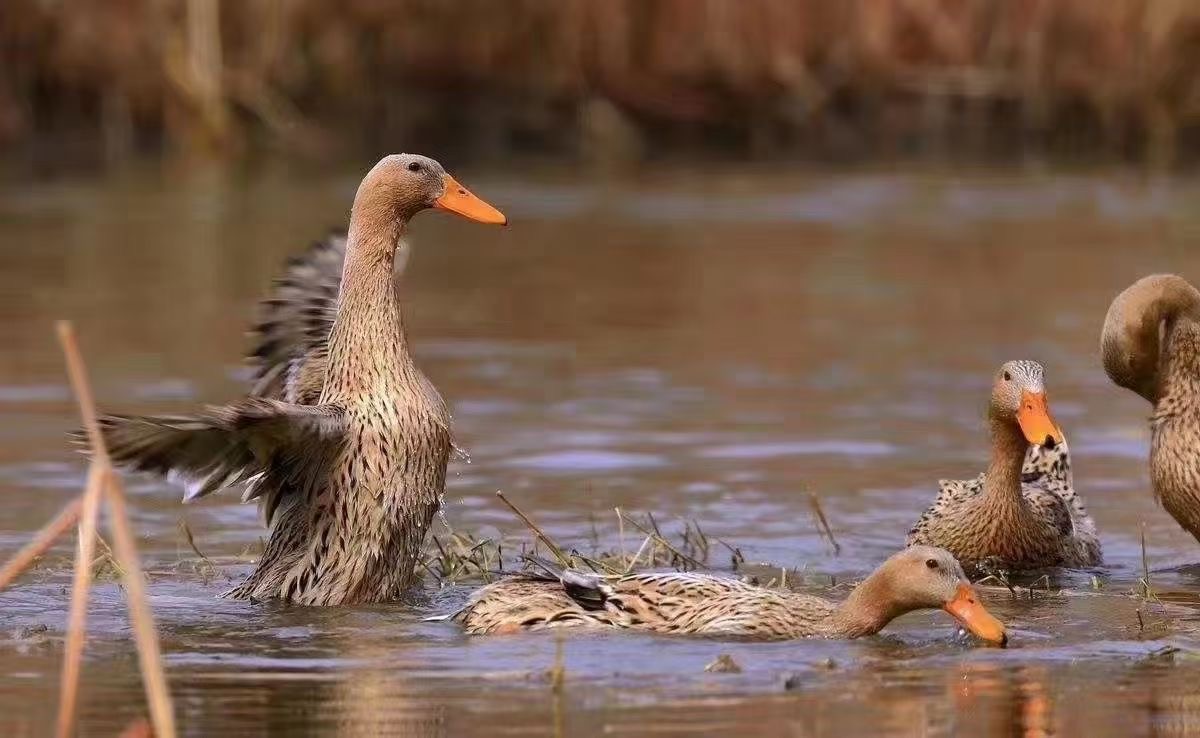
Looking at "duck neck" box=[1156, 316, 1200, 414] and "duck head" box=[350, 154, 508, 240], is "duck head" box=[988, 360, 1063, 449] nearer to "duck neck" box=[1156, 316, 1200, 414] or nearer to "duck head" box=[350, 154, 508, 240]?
"duck neck" box=[1156, 316, 1200, 414]

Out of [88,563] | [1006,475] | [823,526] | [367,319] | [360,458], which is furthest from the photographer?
[823,526]

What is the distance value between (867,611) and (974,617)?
37 cm

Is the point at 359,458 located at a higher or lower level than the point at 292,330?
lower

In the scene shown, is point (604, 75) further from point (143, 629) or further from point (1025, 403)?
point (143, 629)

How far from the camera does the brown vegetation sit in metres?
28.3

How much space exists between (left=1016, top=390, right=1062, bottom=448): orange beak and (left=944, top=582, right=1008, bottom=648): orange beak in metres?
1.79

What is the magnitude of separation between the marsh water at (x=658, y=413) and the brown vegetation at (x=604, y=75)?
1707mm

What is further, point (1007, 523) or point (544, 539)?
point (1007, 523)

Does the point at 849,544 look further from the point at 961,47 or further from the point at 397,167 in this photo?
the point at 961,47

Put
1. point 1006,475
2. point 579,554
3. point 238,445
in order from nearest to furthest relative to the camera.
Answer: point 238,445
point 579,554
point 1006,475

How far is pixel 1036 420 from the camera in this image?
393 inches

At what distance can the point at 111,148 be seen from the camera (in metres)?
29.8

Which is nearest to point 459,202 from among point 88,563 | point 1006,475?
point 1006,475

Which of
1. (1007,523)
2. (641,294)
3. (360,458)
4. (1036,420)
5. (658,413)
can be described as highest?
(641,294)
